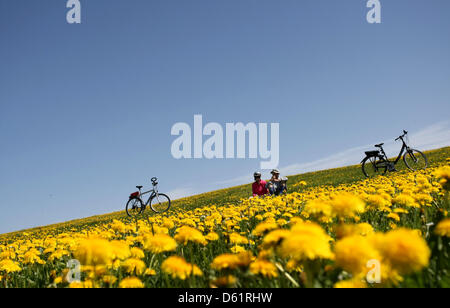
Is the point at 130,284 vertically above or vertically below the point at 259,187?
below

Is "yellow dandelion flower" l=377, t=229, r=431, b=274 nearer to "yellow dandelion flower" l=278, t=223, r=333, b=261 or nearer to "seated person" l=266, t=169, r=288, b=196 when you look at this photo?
"yellow dandelion flower" l=278, t=223, r=333, b=261

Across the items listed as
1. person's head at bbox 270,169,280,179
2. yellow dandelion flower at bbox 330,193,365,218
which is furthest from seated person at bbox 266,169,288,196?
yellow dandelion flower at bbox 330,193,365,218

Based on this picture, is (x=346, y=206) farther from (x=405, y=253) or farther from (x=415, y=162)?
(x=415, y=162)

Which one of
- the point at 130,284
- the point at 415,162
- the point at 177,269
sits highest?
the point at 415,162

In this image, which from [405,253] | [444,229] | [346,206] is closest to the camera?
[405,253]

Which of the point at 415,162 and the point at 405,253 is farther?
the point at 415,162

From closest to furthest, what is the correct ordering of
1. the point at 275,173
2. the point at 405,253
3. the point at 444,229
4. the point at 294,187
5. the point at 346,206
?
1. the point at 405,253
2. the point at 444,229
3. the point at 346,206
4. the point at 275,173
5. the point at 294,187

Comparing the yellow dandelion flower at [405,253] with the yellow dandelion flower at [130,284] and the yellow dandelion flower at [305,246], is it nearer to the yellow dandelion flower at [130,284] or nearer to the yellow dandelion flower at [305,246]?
the yellow dandelion flower at [305,246]

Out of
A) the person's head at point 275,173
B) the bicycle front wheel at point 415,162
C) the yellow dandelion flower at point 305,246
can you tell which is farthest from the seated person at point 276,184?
the yellow dandelion flower at point 305,246

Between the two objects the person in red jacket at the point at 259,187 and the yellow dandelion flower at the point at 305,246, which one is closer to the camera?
the yellow dandelion flower at the point at 305,246

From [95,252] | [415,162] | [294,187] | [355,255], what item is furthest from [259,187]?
[355,255]
